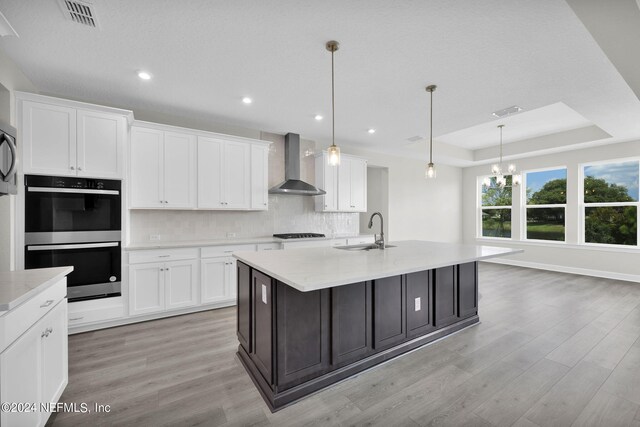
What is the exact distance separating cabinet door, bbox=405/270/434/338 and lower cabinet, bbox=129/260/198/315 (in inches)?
101

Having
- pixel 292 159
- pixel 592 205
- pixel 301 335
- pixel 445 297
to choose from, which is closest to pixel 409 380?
pixel 301 335

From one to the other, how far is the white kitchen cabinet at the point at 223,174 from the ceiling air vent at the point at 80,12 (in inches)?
70.0

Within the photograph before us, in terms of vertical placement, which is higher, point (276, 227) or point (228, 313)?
point (276, 227)

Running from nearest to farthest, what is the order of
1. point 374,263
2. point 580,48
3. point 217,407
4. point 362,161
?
point 217,407 → point 374,263 → point 580,48 → point 362,161

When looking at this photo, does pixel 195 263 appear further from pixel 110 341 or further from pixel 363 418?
pixel 363 418

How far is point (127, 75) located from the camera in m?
2.71

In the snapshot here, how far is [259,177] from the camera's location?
4.19m

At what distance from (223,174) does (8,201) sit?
2086 millimetres

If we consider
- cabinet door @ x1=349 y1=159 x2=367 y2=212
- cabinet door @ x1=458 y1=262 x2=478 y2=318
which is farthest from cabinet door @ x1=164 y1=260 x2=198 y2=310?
cabinet door @ x1=458 y1=262 x2=478 y2=318

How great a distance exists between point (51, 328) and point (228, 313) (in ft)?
6.61

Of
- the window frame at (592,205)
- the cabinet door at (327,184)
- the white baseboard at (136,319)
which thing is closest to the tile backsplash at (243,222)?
the cabinet door at (327,184)

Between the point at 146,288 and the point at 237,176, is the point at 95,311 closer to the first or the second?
the point at 146,288

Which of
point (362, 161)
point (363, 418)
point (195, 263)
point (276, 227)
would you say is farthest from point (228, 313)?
point (362, 161)

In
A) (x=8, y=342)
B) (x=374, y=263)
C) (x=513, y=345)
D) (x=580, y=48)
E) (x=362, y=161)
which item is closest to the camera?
(x=8, y=342)
